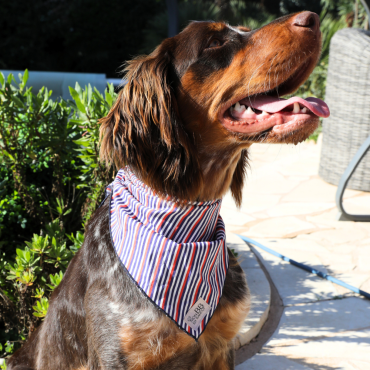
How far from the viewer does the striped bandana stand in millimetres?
2004

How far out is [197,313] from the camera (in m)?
2.03

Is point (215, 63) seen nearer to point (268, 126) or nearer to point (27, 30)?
point (268, 126)

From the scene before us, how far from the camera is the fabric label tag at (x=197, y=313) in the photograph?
1989mm

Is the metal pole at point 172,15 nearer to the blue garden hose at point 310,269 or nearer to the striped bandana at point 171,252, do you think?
the blue garden hose at point 310,269

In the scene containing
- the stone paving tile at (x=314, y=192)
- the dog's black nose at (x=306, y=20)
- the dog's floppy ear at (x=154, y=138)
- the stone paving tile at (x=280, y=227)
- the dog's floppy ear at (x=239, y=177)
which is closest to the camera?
the dog's black nose at (x=306, y=20)

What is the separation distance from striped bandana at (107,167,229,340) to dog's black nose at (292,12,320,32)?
93 centimetres

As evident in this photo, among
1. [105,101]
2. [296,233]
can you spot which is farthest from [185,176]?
[296,233]

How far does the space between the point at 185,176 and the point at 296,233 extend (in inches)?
119

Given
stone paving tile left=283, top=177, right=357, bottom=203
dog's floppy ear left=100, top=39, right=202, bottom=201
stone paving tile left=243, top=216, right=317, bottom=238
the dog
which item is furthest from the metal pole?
dog's floppy ear left=100, top=39, right=202, bottom=201

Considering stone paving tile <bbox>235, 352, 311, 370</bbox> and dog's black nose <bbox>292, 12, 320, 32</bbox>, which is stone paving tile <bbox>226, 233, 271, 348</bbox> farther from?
dog's black nose <bbox>292, 12, 320, 32</bbox>

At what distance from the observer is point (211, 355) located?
2188 mm

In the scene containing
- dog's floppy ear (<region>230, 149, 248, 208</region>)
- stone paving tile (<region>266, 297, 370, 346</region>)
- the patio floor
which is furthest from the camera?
stone paving tile (<region>266, 297, 370, 346</region>)

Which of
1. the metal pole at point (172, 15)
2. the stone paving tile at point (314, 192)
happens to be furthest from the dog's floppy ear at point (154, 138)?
the metal pole at point (172, 15)

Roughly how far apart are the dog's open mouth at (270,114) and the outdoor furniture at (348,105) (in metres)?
3.35
